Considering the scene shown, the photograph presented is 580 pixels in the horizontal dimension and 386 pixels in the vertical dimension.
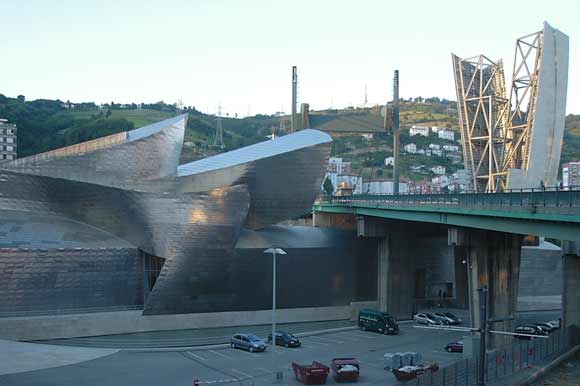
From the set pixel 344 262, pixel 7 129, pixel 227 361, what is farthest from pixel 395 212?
pixel 7 129

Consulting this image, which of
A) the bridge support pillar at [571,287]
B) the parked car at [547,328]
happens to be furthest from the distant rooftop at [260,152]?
the parked car at [547,328]

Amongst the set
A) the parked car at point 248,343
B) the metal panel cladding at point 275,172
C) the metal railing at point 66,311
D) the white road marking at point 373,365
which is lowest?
the white road marking at point 373,365

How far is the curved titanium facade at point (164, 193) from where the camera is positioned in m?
38.1

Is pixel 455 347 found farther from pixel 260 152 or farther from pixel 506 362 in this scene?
pixel 260 152

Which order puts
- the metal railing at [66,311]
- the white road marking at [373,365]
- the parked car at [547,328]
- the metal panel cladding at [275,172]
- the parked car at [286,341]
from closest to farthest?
the white road marking at [373,365] → the parked car at [286,341] → the metal railing at [66,311] → the metal panel cladding at [275,172] → the parked car at [547,328]

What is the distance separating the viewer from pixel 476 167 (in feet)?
207

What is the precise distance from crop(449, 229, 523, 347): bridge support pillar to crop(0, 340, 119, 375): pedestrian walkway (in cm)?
2044

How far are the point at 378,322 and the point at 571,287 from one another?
1186 cm

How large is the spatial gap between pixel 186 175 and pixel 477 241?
18177mm

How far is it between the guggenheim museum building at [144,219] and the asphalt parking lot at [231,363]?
693 centimetres

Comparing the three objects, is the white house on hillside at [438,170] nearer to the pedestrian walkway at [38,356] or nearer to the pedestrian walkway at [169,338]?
the pedestrian walkway at [169,338]

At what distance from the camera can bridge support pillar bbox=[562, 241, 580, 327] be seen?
1463 inches

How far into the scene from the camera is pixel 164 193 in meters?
39.1

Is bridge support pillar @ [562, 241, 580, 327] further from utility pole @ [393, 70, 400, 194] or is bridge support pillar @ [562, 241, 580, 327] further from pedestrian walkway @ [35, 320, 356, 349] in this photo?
utility pole @ [393, 70, 400, 194]
